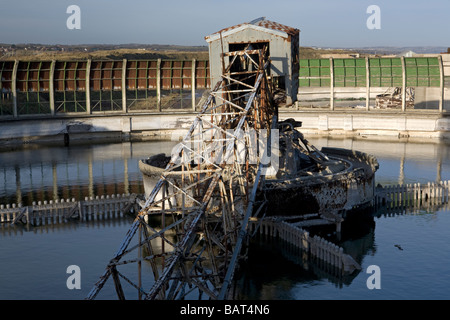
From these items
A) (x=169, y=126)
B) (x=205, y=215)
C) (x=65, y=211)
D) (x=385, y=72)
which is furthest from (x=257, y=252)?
(x=385, y=72)

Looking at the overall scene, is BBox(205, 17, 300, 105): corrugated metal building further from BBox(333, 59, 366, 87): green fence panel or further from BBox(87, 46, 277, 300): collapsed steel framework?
BBox(333, 59, 366, 87): green fence panel

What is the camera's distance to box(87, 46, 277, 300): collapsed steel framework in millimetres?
25016

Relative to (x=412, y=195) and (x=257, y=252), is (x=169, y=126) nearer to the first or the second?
(x=412, y=195)

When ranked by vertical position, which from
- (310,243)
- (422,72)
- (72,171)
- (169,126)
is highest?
(422,72)

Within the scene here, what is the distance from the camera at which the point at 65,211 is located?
1841 inches

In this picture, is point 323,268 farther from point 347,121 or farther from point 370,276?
point 347,121

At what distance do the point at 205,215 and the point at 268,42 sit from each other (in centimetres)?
2019

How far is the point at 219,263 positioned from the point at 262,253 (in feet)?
18.5

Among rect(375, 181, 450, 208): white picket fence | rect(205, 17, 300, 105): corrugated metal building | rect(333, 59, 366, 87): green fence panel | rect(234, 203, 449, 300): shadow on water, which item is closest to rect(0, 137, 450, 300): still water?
rect(234, 203, 449, 300): shadow on water

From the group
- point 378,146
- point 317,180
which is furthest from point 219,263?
point 378,146

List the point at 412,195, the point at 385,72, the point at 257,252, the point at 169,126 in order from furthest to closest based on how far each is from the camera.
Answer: the point at 385,72 → the point at 169,126 → the point at 412,195 → the point at 257,252

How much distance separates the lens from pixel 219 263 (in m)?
34.8

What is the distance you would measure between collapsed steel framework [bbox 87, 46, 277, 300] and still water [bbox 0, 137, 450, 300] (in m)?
2.10

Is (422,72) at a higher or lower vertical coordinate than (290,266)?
higher
